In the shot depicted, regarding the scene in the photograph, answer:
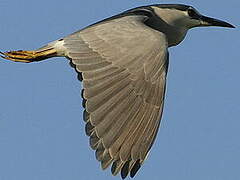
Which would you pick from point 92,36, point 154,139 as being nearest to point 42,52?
point 92,36

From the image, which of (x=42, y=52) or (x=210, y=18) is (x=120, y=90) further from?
(x=210, y=18)

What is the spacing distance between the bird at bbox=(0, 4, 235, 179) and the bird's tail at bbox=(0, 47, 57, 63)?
0.04 meters

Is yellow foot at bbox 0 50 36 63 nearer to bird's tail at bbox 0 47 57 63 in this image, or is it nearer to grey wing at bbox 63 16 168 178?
bird's tail at bbox 0 47 57 63

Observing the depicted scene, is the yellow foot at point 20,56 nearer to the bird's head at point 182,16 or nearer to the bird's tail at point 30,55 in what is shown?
the bird's tail at point 30,55

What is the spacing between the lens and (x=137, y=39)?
7.46 metres

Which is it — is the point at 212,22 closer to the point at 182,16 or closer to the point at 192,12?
the point at 192,12

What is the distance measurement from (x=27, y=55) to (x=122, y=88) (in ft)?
5.77

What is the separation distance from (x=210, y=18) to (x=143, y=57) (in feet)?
8.72

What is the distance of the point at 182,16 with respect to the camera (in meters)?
9.51

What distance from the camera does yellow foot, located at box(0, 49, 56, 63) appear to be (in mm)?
8293

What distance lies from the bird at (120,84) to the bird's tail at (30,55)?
0.04 metres

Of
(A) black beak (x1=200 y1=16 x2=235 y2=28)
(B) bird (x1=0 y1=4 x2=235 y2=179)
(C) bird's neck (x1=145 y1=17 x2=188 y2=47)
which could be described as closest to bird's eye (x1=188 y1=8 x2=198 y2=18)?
(A) black beak (x1=200 y1=16 x2=235 y2=28)

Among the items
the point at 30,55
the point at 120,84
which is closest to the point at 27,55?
the point at 30,55

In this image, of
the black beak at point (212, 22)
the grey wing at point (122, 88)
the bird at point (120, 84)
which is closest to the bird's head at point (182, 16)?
the black beak at point (212, 22)
